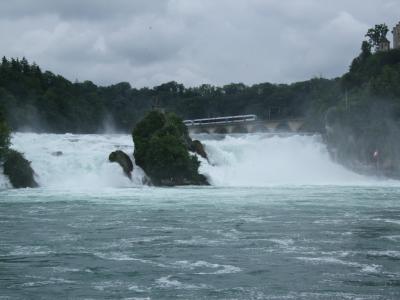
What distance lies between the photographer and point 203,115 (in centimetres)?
12531

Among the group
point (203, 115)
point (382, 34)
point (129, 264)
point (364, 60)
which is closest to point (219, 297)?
point (129, 264)

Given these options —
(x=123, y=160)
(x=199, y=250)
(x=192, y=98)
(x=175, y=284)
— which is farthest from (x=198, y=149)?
(x=192, y=98)

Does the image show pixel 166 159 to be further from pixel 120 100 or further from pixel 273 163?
pixel 120 100

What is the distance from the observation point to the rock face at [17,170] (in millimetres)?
37062

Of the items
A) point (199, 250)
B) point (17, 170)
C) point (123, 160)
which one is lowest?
point (199, 250)

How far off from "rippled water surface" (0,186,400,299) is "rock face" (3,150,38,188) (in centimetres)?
992

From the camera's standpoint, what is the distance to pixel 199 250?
15.7 m

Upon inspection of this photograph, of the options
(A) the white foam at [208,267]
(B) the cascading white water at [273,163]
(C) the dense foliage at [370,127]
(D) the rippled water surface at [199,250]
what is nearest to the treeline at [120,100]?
(C) the dense foliage at [370,127]

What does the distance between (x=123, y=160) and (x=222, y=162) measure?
9975 millimetres

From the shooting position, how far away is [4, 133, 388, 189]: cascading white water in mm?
39688

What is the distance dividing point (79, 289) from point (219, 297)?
102 inches

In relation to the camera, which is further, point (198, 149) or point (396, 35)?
point (396, 35)

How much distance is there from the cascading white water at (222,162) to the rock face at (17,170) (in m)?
0.70

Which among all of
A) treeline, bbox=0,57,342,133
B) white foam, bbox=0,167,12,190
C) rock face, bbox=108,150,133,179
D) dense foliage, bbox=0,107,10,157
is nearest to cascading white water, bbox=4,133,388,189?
white foam, bbox=0,167,12,190
